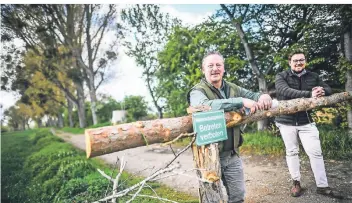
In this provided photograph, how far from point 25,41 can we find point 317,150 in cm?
255

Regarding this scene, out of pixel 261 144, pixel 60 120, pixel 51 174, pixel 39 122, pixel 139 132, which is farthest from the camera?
pixel 39 122

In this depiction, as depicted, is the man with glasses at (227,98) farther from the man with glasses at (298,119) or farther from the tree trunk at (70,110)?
the tree trunk at (70,110)

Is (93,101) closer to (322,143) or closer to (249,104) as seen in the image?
(249,104)

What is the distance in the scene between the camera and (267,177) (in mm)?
2055

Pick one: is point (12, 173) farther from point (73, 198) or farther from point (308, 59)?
point (308, 59)

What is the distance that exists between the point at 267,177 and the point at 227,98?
2.62ft

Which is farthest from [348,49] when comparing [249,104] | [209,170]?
[209,170]

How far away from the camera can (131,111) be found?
2.29m

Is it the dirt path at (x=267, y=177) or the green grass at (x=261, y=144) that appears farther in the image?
the green grass at (x=261, y=144)

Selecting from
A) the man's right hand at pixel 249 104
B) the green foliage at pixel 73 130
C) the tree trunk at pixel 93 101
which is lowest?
the green foliage at pixel 73 130

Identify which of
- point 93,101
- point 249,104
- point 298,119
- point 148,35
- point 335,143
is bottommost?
point 335,143

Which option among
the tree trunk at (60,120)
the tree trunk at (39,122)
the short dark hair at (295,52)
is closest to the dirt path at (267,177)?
the short dark hair at (295,52)

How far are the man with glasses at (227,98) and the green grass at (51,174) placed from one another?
44 cm

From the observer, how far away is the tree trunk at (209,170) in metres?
1.44
